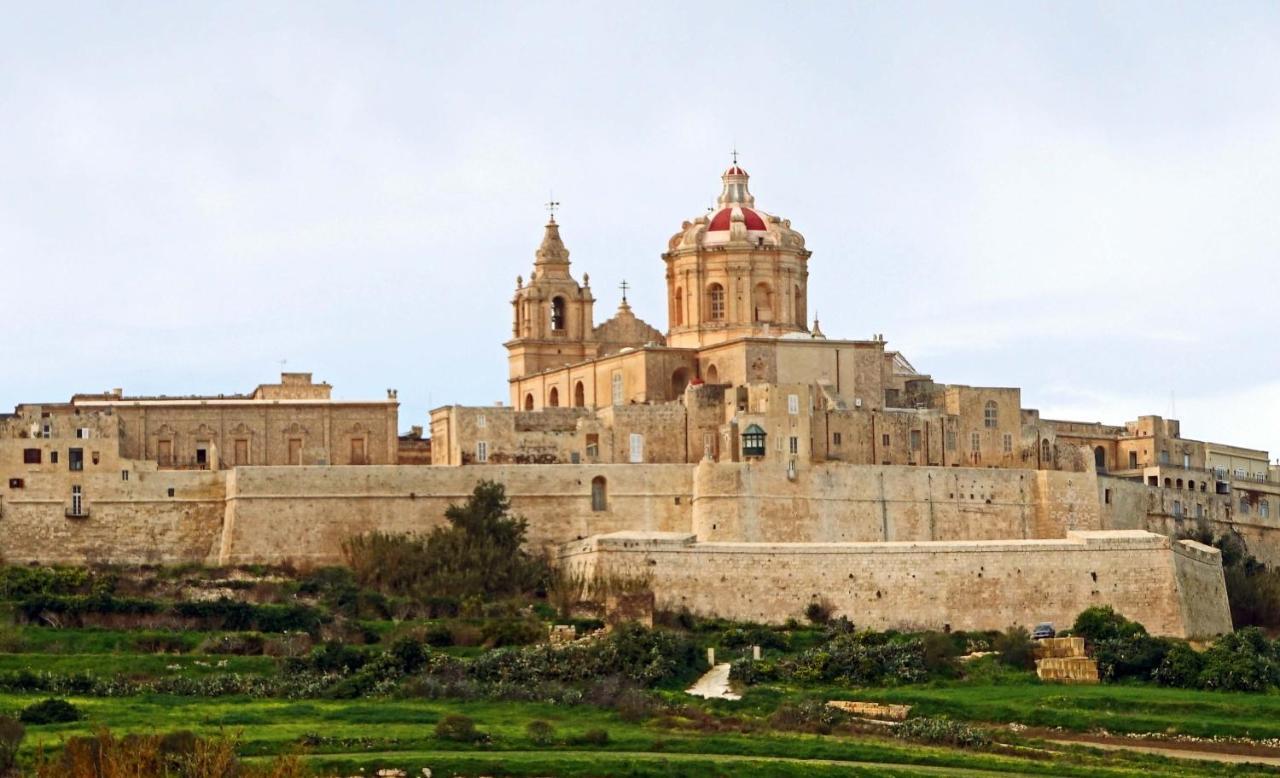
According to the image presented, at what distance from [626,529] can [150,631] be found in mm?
11381

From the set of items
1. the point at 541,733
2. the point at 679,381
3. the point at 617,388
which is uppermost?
the point at 679,381

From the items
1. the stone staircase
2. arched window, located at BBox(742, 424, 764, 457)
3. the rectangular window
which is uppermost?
the rectangular window

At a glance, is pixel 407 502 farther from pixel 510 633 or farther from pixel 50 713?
pixel 50 713

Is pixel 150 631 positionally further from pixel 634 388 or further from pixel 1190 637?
pixel 1190 637

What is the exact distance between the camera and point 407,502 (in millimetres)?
67250

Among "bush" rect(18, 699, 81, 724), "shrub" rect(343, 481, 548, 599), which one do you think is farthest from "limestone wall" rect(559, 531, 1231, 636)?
"bush" rect(18, 699, 81, 724)

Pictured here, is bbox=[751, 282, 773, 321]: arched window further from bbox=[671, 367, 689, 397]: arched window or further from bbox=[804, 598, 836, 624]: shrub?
bbox=[804, 598, 836, 624]: shrub

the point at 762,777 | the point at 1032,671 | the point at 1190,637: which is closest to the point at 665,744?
the point at 762,777

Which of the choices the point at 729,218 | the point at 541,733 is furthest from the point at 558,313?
the point at 541,733

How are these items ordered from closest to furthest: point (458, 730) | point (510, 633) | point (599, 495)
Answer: point (458, 730), point (510, 633), point (599, 495)

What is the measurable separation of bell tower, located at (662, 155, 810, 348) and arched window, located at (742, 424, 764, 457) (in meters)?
5.18

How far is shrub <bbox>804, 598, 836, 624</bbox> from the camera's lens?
63844 millimetres

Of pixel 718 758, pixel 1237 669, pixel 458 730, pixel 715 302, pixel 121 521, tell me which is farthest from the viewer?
pixel 715 302

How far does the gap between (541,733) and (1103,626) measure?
14.5 metres
